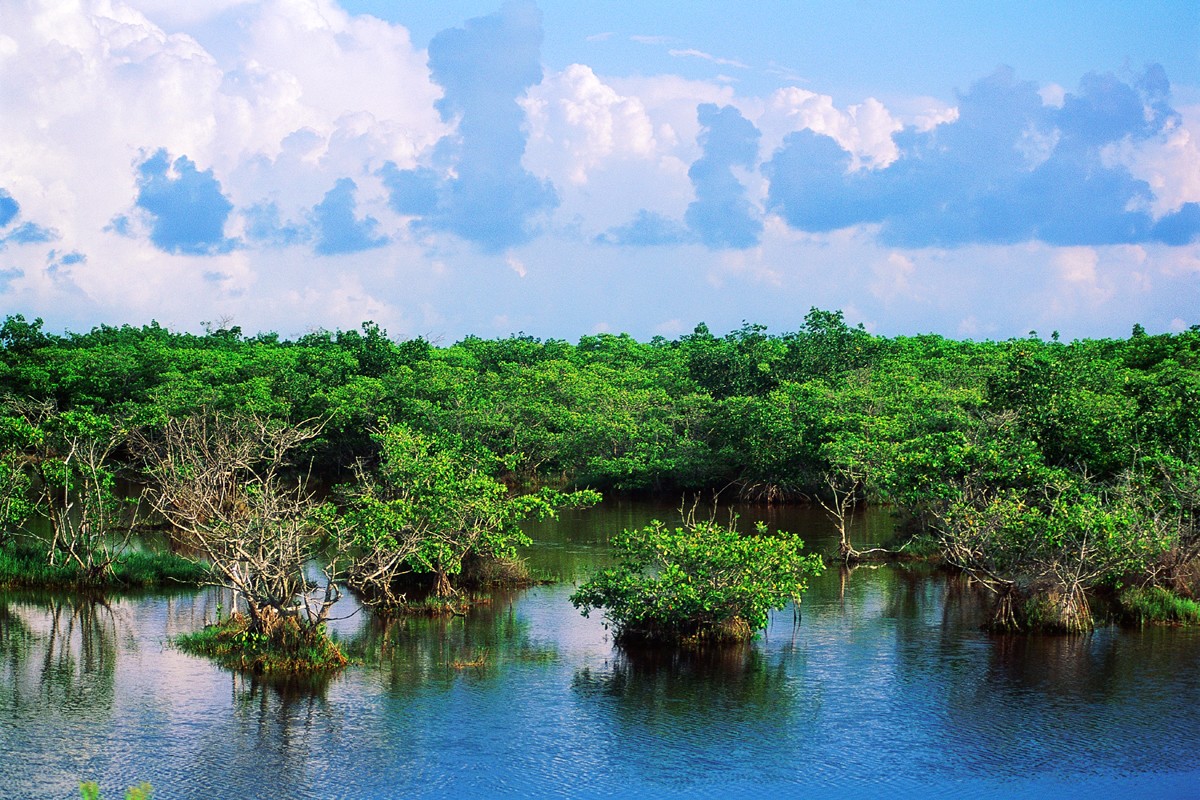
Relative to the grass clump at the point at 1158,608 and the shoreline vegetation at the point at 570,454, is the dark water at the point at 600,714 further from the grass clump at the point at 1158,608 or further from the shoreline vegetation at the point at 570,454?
the shoreline vegetation at the point at 570,454

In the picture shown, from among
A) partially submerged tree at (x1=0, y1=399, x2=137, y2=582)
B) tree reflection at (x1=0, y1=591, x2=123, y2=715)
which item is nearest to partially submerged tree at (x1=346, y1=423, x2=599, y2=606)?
tree reflection at (x1=0, y1=591, x2=123, y2=715)

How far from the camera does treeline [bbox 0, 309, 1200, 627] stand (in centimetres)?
2877

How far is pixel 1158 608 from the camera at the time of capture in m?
29.1

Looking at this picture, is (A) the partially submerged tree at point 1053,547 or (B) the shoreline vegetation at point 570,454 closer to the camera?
(A) the partially submerged tree at point 1053,547

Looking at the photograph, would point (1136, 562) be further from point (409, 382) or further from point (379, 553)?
point (409, 382)

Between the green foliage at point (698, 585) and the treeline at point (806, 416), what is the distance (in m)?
4.77

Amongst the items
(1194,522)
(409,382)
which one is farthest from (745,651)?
(409,382)

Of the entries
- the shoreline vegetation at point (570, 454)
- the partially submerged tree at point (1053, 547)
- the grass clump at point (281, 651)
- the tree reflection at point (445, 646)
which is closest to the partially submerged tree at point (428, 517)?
the shoreline vegetation at point (570, 454)

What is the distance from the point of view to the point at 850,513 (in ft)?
160

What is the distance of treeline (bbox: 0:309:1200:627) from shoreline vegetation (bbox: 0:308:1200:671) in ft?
0.38

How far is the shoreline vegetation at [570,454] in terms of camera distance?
28.0m

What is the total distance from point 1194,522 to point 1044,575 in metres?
5.34

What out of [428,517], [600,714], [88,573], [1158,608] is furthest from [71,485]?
[1158,608]

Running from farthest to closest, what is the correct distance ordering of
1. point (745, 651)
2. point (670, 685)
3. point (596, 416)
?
point (596, 416)
point (745, 651)
point (670, 685)
